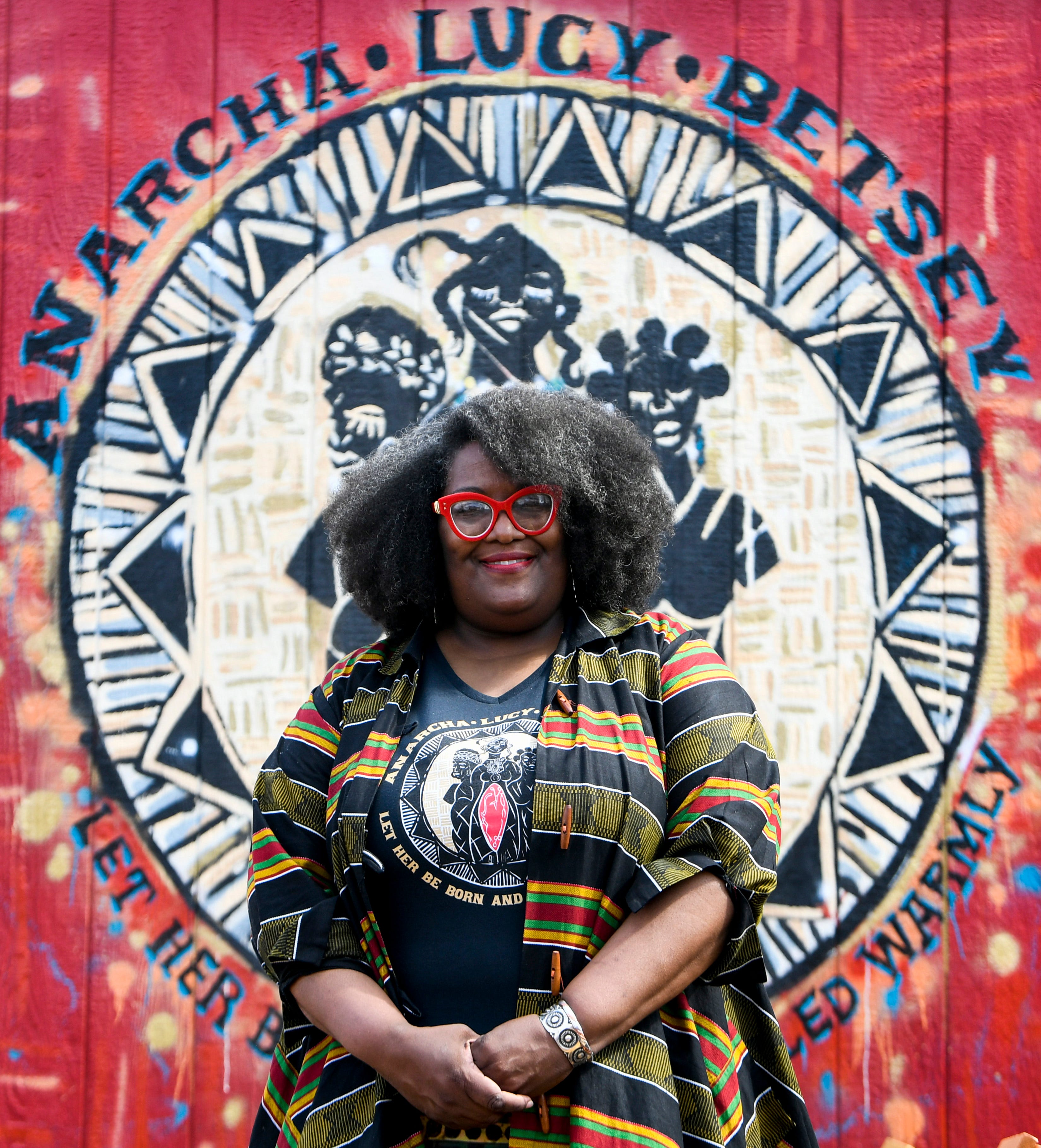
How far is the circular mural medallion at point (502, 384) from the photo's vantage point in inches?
105

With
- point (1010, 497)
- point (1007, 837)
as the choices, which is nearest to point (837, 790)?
point (1007, 837)

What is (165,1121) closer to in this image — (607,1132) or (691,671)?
(607,1132)

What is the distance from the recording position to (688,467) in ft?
8.93

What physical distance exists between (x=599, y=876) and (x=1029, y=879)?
1454 mm

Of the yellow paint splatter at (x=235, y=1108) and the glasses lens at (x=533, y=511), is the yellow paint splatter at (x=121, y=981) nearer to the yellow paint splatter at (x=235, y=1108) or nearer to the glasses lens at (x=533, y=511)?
the yellow paint splatter at (x=235, y=1108)

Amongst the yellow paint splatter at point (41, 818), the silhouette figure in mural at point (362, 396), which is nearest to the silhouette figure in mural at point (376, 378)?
the silhouette figure in mural at point (362, 396)

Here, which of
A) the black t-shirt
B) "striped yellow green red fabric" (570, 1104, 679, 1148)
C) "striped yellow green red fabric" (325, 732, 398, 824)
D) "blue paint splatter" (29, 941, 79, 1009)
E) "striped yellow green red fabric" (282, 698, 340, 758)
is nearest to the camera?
"striped yellow green red fabric" (570, 1104, 679, 1148)

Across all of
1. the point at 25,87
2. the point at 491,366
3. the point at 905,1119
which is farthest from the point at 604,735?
the point at 25,87

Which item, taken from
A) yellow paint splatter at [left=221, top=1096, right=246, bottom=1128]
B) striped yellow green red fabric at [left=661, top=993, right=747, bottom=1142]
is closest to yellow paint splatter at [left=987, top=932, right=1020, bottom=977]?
striped yellow green red fabric at [left=661, top=993, right=747, bottom=1142]

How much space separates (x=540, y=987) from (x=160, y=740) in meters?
1.44

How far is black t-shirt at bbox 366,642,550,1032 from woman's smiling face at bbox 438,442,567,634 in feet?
0.70

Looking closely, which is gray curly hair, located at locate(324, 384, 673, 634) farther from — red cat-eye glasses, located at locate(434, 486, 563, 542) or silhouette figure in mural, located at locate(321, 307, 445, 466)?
silhouette figure in mural, located at locate(321, 307, 445, 466)

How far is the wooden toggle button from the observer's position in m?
1.58

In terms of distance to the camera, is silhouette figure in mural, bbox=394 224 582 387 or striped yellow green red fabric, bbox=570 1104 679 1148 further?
silhouette figure in mural, bbox=394 224 582 387
